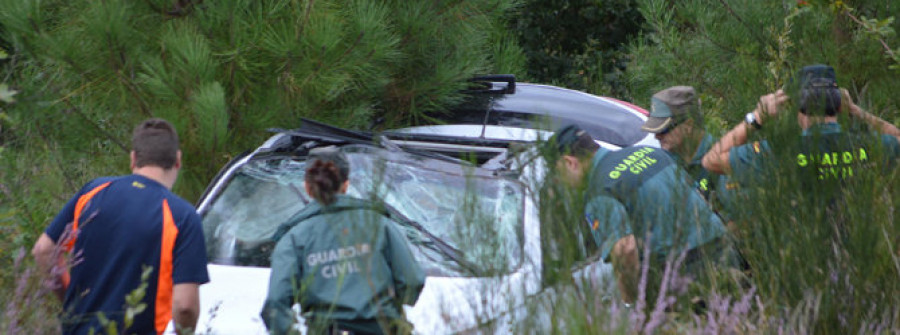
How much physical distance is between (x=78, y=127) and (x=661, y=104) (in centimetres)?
315

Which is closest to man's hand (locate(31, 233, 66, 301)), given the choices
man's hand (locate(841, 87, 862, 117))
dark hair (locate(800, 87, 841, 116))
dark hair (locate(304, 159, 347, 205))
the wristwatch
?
dark hair (locate(304, 159, 347, 205))

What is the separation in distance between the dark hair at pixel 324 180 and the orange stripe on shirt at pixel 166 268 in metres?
0.55

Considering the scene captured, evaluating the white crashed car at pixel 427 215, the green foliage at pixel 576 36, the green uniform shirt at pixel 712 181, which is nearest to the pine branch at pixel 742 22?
the white crashed car at pixel 427 215

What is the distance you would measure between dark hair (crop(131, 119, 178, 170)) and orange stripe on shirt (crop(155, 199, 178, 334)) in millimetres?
196

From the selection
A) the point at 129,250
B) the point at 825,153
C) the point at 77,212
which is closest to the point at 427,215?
the point at 129,250

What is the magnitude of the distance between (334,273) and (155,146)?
92 cm

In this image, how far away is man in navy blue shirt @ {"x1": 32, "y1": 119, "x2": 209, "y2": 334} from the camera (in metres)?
3.51

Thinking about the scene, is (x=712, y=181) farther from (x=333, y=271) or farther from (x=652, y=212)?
(x=333, y=271)

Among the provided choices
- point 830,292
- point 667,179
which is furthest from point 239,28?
point 830,292

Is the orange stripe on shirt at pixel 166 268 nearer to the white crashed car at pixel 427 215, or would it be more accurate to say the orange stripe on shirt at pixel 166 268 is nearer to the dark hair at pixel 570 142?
the white crashed car at pixel 427 215

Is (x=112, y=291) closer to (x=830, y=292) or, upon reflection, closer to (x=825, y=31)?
(x=830, y=292)

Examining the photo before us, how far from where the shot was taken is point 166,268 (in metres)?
3.54

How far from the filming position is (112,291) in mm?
3584

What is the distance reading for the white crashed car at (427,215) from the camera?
9.71ft
